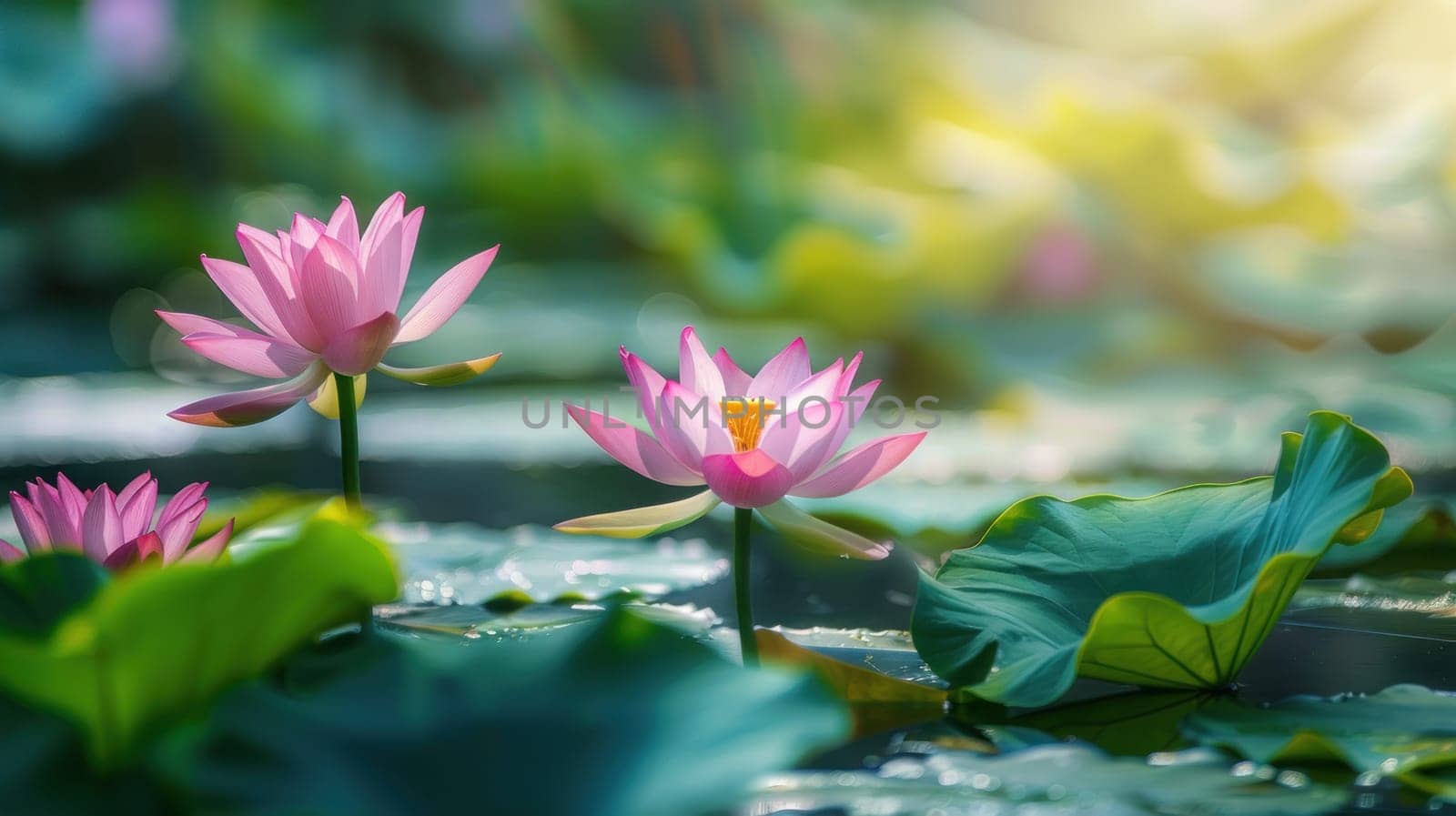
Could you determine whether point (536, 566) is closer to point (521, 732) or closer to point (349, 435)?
point (349, 435)

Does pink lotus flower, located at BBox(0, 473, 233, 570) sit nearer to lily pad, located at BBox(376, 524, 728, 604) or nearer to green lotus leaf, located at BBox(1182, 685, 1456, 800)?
lily pad, located at BBox(376, 524, 728, 604)

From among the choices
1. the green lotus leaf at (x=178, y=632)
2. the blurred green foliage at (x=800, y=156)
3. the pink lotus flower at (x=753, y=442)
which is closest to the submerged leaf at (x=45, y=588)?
the green lotus leaf at (x=178, y=632)

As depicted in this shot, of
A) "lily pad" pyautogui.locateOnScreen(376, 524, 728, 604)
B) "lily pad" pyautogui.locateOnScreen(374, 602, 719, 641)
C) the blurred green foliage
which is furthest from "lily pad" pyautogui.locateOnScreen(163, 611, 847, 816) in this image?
the blurred green foliage

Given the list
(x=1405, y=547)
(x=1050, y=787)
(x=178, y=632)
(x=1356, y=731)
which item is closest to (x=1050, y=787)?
(x=1050, y=787)

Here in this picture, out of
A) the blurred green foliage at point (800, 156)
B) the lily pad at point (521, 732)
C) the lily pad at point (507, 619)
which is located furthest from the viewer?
the blurred green foliage at point (800, 156)

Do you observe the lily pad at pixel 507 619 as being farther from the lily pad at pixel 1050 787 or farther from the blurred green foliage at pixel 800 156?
the blurred green foliage at pixel 800 156

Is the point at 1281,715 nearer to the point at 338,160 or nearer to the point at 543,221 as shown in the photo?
the point at 543,221

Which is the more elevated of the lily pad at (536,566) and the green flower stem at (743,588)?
the green flower stem at (743,588)

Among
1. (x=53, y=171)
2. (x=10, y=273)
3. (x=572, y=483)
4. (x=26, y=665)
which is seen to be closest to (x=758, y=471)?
(x=26, y=665)
